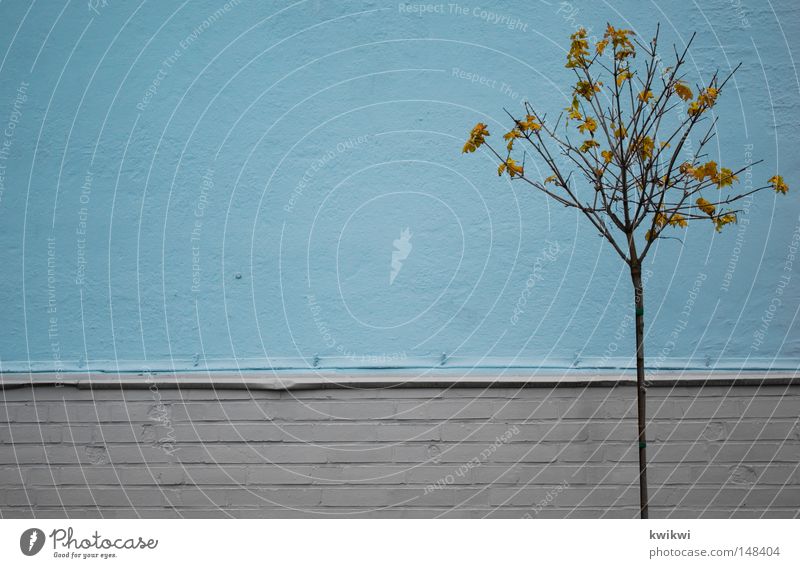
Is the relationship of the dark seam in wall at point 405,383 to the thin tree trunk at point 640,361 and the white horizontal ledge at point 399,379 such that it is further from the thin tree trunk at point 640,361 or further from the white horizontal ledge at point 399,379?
the thin tree trunk at point 640,361

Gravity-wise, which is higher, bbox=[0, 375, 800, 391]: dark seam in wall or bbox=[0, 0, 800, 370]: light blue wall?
bbox=[0, 0, 800, 370]: light blue wall

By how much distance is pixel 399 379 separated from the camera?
12.4ft

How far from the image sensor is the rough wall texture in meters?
3.76

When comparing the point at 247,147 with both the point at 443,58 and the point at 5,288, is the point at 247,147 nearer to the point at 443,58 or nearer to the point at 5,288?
the point at 443,58

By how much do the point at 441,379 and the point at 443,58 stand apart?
1.57m

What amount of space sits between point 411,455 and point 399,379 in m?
0.36

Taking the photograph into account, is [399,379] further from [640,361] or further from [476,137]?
[476,137]

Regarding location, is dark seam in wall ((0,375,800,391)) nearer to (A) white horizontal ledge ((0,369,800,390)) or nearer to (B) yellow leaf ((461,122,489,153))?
(A) white horizontal ledge ((0,369,800,390))

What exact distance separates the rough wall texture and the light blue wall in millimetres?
212

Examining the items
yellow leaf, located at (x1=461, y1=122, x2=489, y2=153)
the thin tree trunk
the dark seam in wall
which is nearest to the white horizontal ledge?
the dark seam in wall

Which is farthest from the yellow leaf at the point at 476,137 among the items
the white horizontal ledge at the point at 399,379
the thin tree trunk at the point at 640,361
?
the white horizontal ledge at the point at 399,379

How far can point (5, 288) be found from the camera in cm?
386

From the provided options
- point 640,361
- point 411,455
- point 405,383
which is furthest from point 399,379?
point 640,361

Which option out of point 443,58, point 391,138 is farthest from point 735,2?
point 391,138
